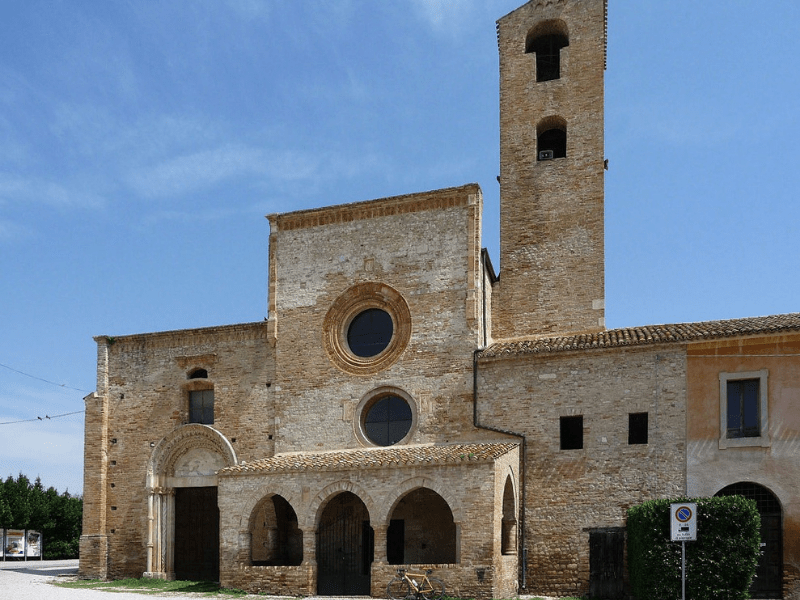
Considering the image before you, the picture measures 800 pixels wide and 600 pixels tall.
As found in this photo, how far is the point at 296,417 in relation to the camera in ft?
74.3

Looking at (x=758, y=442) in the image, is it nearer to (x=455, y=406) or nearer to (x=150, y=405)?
(x=455, y=406)

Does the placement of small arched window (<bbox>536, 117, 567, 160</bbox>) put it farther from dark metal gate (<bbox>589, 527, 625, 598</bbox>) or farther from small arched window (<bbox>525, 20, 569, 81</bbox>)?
dark metal gate (<bbox>589, 527, 625, 598</bbox>)

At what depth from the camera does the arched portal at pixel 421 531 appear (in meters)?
20.7

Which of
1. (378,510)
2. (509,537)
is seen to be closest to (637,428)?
(509,537)

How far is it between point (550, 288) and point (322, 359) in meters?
6.72

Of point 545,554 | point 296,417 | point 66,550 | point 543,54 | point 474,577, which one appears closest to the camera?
point 474,577

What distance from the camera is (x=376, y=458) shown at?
2005 cm

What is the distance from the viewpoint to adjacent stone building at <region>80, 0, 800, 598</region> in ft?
61.8

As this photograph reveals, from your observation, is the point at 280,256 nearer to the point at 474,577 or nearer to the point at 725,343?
the point at 474,577

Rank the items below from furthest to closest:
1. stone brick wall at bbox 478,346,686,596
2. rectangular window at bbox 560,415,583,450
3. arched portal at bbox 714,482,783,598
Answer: rectangular window at bbox 560,415,583,450 < stone brick wall at bbox 478,346,686,596 < arched portal at bbox 714,482,783,598

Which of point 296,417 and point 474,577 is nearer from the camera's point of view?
point 474,577

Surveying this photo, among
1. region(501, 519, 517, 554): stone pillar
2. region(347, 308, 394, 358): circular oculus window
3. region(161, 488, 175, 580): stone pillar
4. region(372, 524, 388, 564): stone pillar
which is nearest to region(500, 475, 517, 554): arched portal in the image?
region(501, 519, 517, 554): stone pillar

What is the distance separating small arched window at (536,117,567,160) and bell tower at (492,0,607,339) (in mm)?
30

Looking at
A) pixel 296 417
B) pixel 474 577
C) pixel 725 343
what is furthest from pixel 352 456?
pixel 725 343
